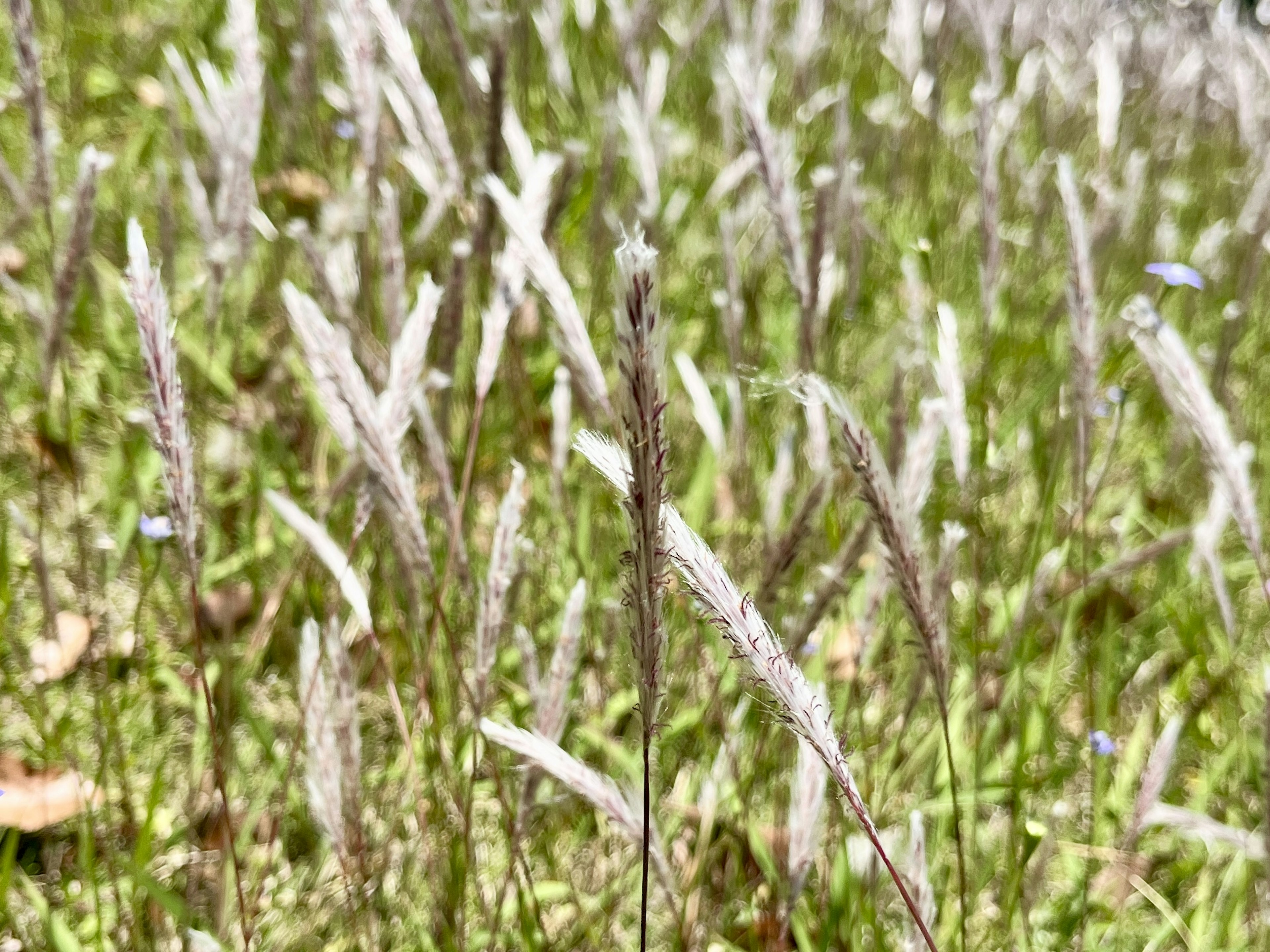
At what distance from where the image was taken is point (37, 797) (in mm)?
951

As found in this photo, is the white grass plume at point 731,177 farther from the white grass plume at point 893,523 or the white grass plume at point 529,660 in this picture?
the white grass plume at point 893,523

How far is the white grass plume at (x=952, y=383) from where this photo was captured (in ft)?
2.77

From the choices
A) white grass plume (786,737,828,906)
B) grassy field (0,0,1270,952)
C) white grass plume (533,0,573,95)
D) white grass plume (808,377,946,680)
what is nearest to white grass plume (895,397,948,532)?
grassy field (0,0,1270,952)

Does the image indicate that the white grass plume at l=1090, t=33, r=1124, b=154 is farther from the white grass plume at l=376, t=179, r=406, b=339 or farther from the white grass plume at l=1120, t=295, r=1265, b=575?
the white grass plume at l=376, t=179, r=406, b=339

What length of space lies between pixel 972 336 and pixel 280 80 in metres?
1.84

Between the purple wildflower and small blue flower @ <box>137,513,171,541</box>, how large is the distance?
1.13 m

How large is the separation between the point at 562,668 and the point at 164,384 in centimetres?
36

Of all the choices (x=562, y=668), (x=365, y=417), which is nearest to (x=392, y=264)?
(x=365, y=417)

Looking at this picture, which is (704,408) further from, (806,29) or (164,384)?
(806,29)

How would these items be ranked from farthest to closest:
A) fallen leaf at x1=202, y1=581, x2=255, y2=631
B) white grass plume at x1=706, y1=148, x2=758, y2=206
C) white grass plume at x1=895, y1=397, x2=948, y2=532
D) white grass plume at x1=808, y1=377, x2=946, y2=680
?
white grass plume at x1=706, y1=148, x2=758, y2=206, fallen leaf at x1=202, y1=581, x2=255, y2=631, white grass plume at x1=895, y1=397, x2=948, y2=532, white grass plume at x1=808, y1=377, x2=946, y2=680

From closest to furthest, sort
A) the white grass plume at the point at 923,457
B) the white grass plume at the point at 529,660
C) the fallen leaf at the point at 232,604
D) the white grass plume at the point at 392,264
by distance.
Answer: the white grass plume at the point at 923,457
the white grass plume at the point at 529,660
the white grass plume at the point at 392,264
the fallen leaf at the point at 232,604

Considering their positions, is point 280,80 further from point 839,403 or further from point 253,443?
point 839,403

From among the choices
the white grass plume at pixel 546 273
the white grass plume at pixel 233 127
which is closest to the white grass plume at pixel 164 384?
the white grass plume at pixel 546 273

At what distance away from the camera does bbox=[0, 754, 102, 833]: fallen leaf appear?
0.92 metres
